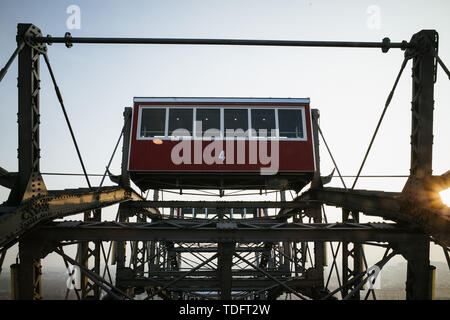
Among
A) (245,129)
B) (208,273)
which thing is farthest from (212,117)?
(208,273)

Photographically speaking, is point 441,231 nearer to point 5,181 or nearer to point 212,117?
point 5,181

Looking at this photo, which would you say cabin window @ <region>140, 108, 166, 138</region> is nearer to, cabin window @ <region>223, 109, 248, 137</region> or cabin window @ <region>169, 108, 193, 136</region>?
cabin window @ <region>169, 108, 193, 136</region>

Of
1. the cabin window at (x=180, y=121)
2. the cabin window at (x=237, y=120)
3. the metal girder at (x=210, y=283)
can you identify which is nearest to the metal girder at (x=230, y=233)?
the metal girder at (x=210, y=283)

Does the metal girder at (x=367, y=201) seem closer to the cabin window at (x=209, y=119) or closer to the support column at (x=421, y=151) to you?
the support column at (x=421, y=151)

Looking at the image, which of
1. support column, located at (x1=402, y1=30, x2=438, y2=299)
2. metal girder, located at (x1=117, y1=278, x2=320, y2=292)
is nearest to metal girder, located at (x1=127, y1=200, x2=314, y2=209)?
metal girder, located at (x1=117, y1=278, x2=320, y2=292)

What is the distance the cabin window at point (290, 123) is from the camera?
1124 cm

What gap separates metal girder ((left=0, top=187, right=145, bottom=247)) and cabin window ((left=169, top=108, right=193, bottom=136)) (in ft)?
12.6

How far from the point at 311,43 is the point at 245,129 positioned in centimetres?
536

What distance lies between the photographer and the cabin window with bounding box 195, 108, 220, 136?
11.2 metres

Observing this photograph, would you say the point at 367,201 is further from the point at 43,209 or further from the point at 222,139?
the point at 43,209

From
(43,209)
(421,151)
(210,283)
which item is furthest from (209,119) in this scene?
(421,151)

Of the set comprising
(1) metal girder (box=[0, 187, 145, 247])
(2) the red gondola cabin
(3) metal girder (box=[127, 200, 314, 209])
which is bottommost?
(1) metal girder (box=[0, 187, 145, 247])

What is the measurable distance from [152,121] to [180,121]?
1085 millimetres

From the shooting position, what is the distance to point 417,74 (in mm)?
5816
